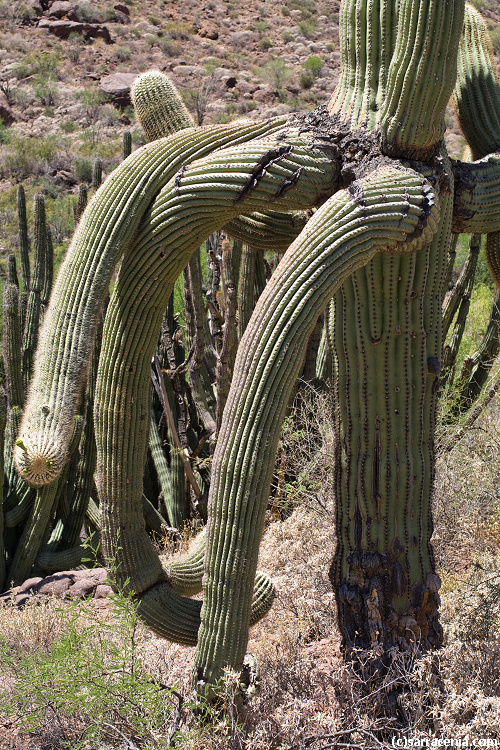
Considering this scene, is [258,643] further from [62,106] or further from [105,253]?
[62,106]

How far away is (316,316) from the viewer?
2.94 metres

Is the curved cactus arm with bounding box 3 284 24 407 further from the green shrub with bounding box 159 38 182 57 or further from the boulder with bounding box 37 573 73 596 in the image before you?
the green shrub with bounding box 159 38 182 57

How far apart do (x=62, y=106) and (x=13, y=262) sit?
2312 centimetres

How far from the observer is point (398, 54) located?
3.18 meters

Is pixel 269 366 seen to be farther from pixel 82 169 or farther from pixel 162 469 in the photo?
pixel 82 169

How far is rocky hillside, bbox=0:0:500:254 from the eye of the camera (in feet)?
84.6

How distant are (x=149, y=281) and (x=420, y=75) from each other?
1509 millimetres

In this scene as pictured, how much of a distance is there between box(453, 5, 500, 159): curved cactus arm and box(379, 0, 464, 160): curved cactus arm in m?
0.90

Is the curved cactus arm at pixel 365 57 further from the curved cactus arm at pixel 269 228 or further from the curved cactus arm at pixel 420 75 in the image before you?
the curved cactus arm at pixel 269 228

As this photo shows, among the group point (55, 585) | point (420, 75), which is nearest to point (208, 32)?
point (55, 585)

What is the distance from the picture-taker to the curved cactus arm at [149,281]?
3.14 m

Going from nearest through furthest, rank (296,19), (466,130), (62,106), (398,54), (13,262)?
(398,54)
(466,130)
(13,262)
(62,106)
(296,19)

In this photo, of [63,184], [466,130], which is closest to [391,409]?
[466,130]

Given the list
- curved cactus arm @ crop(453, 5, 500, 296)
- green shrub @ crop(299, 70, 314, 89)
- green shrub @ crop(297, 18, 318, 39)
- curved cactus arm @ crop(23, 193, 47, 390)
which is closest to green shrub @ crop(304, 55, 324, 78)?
green shrub @ crop(299, 70, 314, 89)
